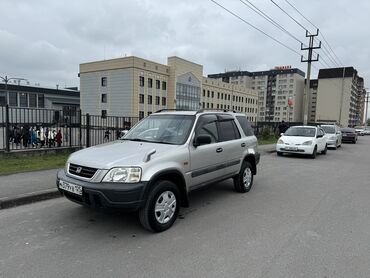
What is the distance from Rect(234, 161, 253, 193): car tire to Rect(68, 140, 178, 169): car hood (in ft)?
8.07

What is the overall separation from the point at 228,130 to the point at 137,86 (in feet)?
168

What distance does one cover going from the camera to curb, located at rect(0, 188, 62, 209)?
5.12 metres

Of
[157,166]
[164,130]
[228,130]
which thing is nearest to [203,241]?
[157,166]

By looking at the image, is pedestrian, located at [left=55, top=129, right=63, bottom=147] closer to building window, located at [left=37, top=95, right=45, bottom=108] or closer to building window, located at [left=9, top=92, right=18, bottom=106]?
building window, located at [left=9, top=92, right=18, bottom=106]

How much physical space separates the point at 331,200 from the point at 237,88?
93.9 metres

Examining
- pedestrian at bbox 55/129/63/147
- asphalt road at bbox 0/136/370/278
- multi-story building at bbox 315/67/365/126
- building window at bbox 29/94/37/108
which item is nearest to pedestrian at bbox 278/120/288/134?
pedestrian at bbox 55/129/63/147

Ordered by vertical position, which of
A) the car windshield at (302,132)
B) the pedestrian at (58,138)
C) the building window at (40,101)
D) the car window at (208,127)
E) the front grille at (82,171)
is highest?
the building window at (40,101)

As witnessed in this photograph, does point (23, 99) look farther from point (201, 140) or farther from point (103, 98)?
point (201, 140)

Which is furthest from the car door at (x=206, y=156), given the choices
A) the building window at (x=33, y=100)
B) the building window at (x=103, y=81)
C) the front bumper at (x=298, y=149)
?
the building window at (x=33, y=100)

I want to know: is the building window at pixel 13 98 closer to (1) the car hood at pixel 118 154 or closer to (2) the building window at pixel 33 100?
(2) the building window at pixel 33 100

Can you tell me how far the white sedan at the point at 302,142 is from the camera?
13.0 m

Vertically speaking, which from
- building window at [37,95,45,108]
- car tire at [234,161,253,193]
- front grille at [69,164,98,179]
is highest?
building window at [37,95,45,108]

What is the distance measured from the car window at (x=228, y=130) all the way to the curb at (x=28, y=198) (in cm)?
375

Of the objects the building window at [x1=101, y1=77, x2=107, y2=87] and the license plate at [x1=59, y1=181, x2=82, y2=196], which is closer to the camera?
the license plate at [x1=59, y1=181, x2=82, y2=196]
